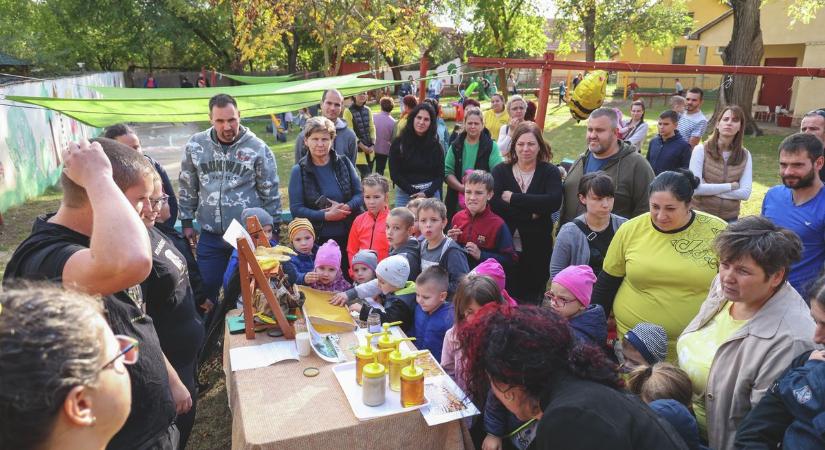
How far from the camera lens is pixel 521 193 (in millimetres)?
4125

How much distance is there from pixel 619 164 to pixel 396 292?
1916 millimetres

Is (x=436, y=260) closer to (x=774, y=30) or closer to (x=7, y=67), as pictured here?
(x=774, y=30)

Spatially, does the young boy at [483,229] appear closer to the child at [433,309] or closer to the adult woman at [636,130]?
the child at [433,309]

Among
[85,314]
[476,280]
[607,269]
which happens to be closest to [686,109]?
Answer: [607,269]

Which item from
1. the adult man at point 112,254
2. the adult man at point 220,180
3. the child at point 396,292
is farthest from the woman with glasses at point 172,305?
the adult man at point 220,180

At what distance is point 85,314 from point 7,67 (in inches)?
1201

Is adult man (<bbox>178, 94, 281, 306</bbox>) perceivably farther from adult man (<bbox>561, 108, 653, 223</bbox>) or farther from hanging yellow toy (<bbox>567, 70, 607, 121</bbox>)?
hanging yellow toy (<bbox>567, 70, 607, 121</bbox>)

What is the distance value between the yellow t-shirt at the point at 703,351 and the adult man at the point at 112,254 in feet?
6.96

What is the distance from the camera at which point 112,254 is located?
1395 mm

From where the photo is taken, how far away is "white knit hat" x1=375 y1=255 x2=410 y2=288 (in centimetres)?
326

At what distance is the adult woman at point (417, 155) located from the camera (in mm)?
4871

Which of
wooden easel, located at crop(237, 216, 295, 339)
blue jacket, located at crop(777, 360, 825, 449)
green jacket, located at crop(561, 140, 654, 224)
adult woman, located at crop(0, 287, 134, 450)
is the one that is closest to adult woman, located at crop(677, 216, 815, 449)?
blue jacket, located at crop(777, 360, 825, 449)

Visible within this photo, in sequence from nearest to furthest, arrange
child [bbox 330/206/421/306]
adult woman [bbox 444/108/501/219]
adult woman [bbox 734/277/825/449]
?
adult woman [bbox 734/277/825/449] < child [bbox 330/206/421/306] < adult woman [bbox 444/108/501/219]

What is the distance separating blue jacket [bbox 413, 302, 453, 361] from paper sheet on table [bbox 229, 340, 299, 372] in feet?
2.53
